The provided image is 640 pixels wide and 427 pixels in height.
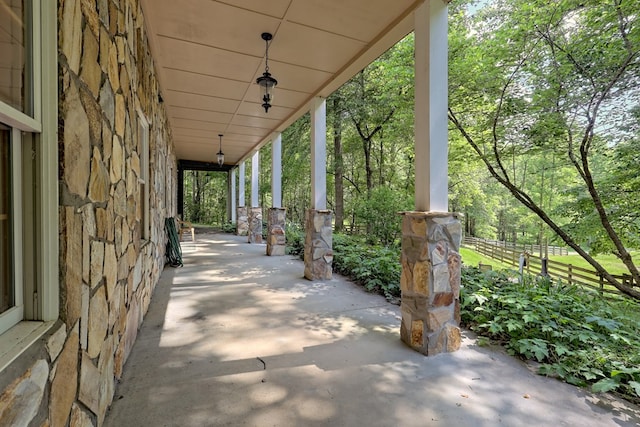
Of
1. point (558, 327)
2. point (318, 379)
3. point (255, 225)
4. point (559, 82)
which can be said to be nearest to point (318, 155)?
point (318, 379)

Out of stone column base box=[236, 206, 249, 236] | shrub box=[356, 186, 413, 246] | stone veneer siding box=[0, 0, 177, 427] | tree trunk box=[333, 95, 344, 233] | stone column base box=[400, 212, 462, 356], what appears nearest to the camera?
stone veneer siding box=[0, 0, 177, 427]

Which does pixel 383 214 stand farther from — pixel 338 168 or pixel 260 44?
pixel 260 44

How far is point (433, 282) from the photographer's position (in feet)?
7.95

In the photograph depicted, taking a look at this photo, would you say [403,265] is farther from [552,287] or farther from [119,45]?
[119,45]

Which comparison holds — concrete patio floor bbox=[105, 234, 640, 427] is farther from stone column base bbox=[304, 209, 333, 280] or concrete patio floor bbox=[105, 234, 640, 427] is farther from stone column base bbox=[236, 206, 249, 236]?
stone column base bbox=[236, 206, 249, 236]

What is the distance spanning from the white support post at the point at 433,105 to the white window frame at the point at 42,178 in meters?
2.30

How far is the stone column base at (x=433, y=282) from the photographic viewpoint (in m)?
2.42

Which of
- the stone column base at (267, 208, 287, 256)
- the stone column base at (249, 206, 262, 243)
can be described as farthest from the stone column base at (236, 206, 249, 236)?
the stone column base at (267, 208, 287, 256)

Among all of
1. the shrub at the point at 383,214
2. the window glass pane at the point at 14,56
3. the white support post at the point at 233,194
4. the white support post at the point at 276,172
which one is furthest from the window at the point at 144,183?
the white support post at the point at 233,194

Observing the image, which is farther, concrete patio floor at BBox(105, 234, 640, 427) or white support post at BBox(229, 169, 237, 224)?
white support post at BBox(229, 169, 237, 224)

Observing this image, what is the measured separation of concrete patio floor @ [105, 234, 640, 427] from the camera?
172 cm

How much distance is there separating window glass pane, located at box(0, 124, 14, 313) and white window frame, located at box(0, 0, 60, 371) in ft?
0.06

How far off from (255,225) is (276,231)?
2.35 meters

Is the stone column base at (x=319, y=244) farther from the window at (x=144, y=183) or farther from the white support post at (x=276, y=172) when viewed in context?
the white support post at (x=276, y=172)
